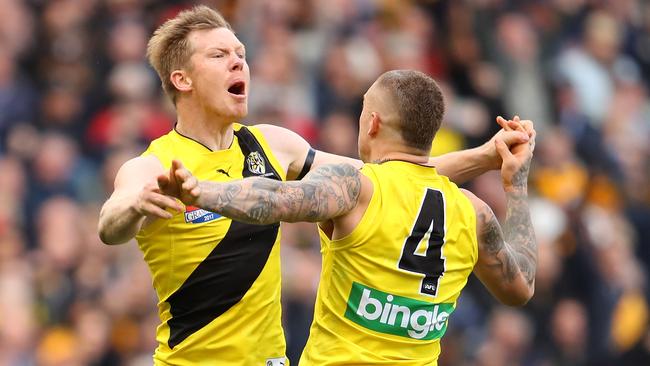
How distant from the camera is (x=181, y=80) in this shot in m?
6.61

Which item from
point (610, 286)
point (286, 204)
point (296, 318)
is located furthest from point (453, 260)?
point (610, 286)

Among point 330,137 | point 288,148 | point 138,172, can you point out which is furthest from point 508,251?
point 330,137

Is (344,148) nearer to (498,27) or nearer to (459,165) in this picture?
(498,27)

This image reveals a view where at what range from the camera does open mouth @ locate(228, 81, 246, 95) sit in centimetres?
657

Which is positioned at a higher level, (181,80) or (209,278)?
(181,80)

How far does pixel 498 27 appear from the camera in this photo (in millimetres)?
15188

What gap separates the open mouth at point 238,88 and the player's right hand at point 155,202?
4.47 ft

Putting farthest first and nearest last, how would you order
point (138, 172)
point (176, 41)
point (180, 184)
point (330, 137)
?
point (330, 137), point (176, 41), point (138, 172), point (180, 184)

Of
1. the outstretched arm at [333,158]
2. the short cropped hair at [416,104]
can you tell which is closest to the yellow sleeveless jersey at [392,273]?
the short cropped hair at [416,104]

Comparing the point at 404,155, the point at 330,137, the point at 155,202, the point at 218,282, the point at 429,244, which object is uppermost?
the point at 404,155

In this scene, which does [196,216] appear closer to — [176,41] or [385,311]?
[176,41]

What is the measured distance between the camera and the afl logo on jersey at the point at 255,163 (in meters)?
6.54

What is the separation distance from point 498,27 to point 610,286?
3.48 meters

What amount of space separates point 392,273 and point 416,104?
715mm
